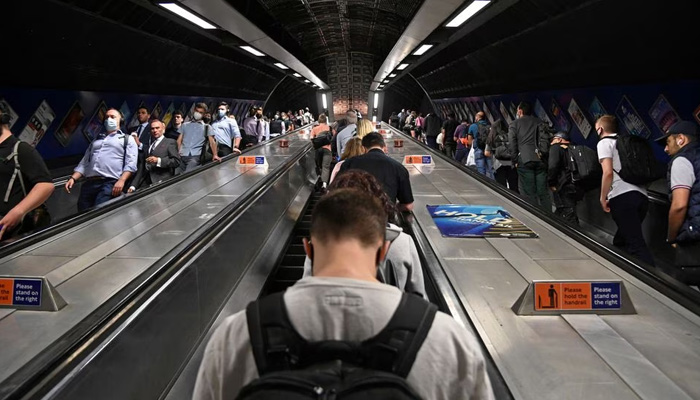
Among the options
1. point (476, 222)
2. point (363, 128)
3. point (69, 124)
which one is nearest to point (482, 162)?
point (363, 128)

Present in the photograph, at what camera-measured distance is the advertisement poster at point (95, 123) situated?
10.2 meters

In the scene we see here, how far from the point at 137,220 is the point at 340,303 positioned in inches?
167

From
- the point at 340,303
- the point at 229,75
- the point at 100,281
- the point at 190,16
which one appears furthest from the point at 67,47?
the point at 229,75

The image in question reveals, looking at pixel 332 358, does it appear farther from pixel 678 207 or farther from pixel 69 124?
pixel 69 124

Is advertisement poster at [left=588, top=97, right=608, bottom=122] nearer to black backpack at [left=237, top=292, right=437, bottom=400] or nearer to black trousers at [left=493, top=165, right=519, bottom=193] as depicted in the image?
black trousers at [left=493, top=165, right=519, bottom=193]

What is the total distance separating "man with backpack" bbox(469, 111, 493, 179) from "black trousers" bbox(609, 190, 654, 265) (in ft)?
18.1

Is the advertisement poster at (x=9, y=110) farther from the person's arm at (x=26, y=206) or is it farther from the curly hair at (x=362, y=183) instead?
the curly hair at (x=362, y=183)

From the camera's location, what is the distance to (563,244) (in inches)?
154

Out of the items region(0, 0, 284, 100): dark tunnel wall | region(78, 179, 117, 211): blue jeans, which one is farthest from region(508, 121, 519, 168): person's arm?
region(0, 0, 284, 100): dark tunnel wall

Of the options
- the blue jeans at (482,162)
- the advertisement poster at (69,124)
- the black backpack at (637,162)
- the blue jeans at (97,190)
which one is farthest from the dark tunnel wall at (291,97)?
the black backpack at (637,162)

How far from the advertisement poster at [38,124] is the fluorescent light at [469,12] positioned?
7.23 m

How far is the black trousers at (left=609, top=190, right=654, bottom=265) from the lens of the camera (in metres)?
4.91

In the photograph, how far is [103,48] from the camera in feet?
29.6

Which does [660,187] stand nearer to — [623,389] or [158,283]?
[623,389]
